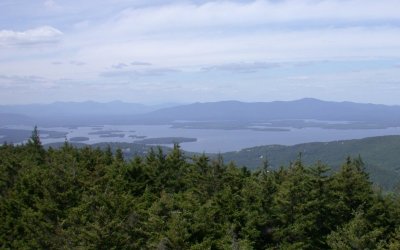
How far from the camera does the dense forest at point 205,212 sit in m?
25.2

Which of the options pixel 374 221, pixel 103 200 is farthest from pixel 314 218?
pixel 103 200

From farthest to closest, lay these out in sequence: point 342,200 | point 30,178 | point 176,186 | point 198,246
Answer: point 176,186 → point 30,178 → point 342,200 → point 198,246

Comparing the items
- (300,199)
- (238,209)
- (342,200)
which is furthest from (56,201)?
(342,200)

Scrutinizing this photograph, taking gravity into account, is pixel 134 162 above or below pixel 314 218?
above

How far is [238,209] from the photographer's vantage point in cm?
3300

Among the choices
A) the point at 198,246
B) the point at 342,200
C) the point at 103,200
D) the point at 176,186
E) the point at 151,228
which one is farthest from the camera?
the point at 176,186

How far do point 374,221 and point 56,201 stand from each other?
2548 centimetres

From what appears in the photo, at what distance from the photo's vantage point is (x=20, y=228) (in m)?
36.5

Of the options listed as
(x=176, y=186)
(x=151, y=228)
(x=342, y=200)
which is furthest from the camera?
(x=176, y=186)

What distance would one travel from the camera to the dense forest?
25203 millimetres

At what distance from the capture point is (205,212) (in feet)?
92.5

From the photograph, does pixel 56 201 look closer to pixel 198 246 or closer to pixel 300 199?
pixel 198 246

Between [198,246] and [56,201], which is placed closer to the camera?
[198,246]

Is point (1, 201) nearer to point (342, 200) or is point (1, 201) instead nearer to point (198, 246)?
point (198, 246)
